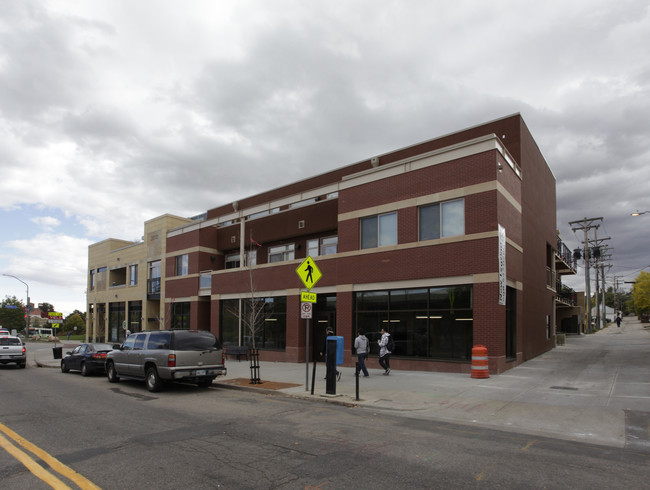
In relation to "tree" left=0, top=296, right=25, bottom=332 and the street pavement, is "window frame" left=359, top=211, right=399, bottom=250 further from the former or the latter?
"tree" left=0, top=296, right=25, bottom=332

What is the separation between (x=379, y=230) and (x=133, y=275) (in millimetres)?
28315

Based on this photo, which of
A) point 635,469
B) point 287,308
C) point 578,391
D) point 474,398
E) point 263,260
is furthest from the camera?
point 263,260

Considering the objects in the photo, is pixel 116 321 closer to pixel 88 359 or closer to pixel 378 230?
pixel 88 359

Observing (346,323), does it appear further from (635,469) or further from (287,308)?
(635,469)

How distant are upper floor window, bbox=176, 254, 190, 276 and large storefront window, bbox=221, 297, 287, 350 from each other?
18.2 ft

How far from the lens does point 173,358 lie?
1291 cm

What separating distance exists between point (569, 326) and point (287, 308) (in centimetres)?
4076

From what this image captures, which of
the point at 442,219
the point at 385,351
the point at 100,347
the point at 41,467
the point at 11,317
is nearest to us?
the point at 41,467

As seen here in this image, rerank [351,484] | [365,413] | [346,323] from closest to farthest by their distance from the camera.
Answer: [351,484] → [365,413] → [346,323]

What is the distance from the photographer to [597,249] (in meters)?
51.6

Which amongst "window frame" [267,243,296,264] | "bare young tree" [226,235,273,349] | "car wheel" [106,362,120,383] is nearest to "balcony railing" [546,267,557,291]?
"window frame" [267,243,296,264]

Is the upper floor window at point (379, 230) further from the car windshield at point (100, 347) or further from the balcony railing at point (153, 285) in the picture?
the balcony railing at point (153, 285)

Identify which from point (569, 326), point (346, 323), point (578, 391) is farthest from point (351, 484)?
point (569, 326)

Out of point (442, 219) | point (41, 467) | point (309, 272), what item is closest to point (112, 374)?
point (309, 272)
